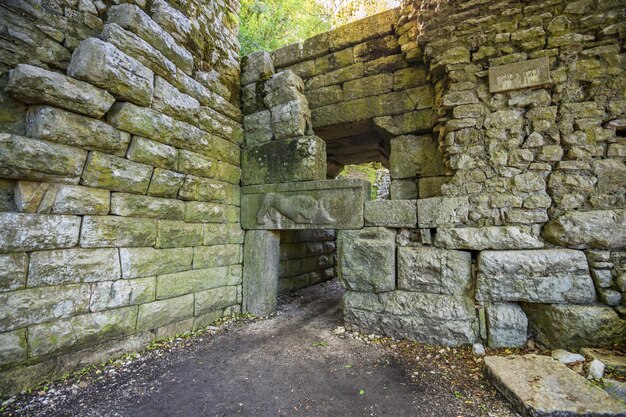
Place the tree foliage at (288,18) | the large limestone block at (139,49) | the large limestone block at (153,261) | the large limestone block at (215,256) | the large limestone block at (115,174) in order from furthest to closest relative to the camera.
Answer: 1. the tree foliage at (288,18)
2. the large limestone block at (215,256)
3. the large limestone block at (153,261)
4. the large limestone block at (139,49)
5. the large limestone block at (115,174)

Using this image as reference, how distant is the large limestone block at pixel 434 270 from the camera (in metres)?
2.99

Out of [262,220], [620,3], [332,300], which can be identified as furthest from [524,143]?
[332,300]

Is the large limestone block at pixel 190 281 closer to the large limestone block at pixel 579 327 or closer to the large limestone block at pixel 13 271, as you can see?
the large limestone block at pixel 13 271

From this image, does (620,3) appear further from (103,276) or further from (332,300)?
(103,276)

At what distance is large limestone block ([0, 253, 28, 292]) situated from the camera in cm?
200

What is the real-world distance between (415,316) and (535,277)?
1217 millimetres

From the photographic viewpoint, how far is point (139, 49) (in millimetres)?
2766

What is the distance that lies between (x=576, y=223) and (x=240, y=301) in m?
4.03

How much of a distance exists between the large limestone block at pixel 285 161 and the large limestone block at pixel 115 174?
4.86 feet

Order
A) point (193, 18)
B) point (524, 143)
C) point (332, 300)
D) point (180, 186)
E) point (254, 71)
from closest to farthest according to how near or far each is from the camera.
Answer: point (524, 143) → point (180, 186) → point (193, 18) → point (254, 71) → point (332, 300)

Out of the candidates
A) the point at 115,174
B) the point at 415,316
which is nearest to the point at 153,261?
the point at 115,174

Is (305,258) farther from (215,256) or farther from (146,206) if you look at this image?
(146,206)

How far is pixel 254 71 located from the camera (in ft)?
13.9

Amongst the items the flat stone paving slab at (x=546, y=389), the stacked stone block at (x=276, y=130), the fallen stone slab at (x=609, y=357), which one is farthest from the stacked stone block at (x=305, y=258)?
the fallen stone slab at (x=609, y=357)
